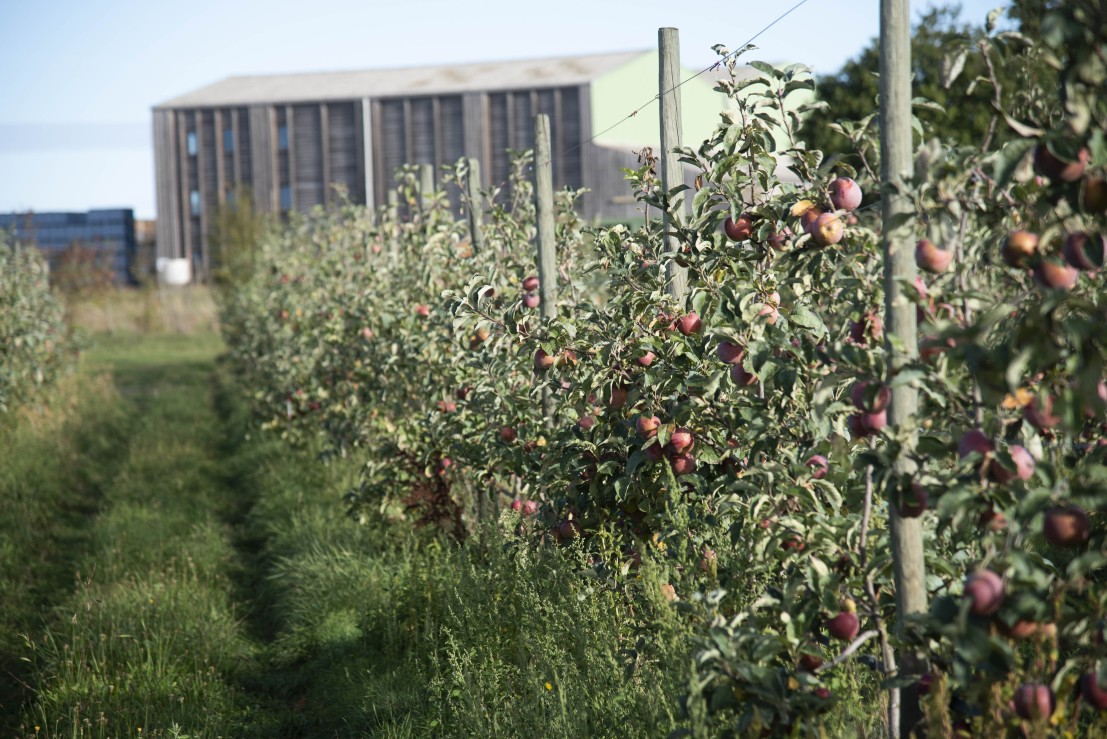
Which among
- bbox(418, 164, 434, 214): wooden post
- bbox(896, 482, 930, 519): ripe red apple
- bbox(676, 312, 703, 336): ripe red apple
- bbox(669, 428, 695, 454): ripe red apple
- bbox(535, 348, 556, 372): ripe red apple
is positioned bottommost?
bbox(669, 428, 695, 454): ripe red apple

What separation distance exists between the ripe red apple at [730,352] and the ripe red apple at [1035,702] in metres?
1.14

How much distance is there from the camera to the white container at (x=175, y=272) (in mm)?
36875

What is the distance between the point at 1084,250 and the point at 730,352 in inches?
44.4

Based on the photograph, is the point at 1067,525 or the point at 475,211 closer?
the point at 1067,525

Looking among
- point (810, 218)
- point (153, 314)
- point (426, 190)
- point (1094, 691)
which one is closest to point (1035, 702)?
point (1094, 691)

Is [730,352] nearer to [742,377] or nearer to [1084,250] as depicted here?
[742,377]

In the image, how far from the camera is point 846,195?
8.46ft

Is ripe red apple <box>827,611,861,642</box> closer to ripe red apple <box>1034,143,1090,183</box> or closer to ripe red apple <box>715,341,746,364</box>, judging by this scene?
ripe red apple <box>715,341,746,364</box>

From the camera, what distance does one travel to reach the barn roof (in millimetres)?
32594

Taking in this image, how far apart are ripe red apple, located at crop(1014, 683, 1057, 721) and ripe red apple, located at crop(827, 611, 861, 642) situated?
473 millimetres

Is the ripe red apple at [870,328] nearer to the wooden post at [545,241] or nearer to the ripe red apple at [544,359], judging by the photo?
the ripe red apple at [544,359]

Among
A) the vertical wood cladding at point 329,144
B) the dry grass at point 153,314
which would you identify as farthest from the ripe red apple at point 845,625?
the vertical wood cladding at point 329,144

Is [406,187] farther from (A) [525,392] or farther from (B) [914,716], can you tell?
(B) [914,716]

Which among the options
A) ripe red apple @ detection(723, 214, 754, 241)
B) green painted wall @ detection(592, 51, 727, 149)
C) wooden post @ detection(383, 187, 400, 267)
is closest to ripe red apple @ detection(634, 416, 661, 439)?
ripe red apple @ detection(723, 214, 754, 241)
